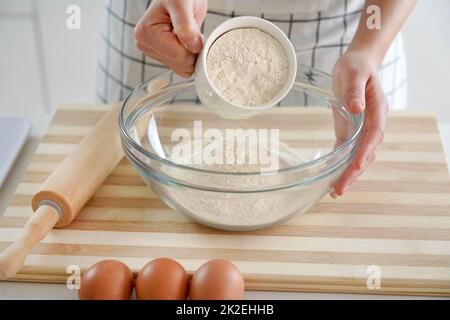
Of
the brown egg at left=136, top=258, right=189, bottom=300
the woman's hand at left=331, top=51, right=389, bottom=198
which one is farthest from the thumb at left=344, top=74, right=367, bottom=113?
the brown egg at left=136, top=258, right=189, bottom=300

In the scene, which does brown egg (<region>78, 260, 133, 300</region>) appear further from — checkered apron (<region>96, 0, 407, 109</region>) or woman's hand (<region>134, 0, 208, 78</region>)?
checkered apron (<region>96, 0, 407, 109</region>)

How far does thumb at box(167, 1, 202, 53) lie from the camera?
1.15 metres

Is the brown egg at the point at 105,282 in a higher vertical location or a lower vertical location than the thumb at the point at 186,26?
lower

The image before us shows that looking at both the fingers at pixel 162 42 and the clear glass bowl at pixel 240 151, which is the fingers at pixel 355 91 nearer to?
the clear glass bowl at pixel 240 151

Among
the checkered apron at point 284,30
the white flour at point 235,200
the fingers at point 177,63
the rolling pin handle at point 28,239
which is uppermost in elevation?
the checkered apron at point 284,30

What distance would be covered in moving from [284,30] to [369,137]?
42 cm

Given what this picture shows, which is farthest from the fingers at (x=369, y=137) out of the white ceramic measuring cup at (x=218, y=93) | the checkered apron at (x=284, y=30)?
the checkered apron at (x=284, y=30)

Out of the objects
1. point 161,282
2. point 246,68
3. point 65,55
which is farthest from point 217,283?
point 65,55

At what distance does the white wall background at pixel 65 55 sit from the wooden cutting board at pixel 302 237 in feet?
4.81

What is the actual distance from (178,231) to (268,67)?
344 millimetres

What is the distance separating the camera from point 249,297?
1.13 meters

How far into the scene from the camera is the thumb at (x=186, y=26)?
1146 mm

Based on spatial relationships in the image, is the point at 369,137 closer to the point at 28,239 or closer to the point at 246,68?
the point at 246,68

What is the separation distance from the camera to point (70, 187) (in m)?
1.25
